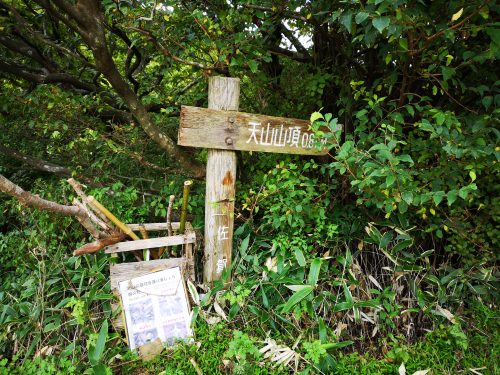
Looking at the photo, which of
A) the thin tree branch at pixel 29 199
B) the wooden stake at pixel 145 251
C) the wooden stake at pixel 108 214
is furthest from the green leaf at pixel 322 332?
the thin tree branch at pixel 29 199

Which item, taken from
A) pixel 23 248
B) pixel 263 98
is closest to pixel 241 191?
pixel 263 98

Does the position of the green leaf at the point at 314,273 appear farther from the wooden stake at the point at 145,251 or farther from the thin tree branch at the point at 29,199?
the thin tree branch at the point at 29,199

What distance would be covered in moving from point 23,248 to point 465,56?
3.76 metres

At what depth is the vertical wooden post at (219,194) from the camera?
243 cm

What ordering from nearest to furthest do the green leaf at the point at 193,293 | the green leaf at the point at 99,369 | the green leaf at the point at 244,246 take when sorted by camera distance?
the green leaf at the point at 99,369 → the green leaf at the point at 193,293 → the green leaf at the point at 244,246

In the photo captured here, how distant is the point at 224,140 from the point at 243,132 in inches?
5.8

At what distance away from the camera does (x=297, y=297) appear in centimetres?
225

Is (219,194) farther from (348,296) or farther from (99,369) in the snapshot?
(99,369)

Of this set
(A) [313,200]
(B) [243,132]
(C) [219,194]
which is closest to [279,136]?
(B) [243,132]

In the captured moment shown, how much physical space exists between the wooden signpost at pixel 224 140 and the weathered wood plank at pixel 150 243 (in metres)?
0.16

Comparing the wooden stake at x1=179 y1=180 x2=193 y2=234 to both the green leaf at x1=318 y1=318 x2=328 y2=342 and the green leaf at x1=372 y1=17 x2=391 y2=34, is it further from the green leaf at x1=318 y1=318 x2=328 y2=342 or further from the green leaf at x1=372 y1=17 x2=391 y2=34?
the green leaf at x1=372 y1=17 x2=391 y2=34

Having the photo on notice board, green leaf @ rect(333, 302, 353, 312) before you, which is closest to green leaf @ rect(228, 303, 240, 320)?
the photo on notice board

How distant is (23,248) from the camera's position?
309 cm

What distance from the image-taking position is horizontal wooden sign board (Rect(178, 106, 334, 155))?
231 centimetres
